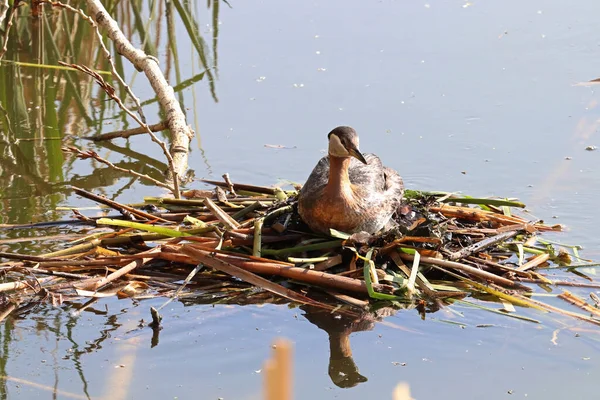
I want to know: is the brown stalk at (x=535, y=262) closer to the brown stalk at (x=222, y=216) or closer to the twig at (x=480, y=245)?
the twig at (x=480, y=245)

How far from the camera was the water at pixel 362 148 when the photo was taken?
443cm

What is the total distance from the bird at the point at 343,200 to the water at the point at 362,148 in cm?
69

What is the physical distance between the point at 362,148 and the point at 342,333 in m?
2.87

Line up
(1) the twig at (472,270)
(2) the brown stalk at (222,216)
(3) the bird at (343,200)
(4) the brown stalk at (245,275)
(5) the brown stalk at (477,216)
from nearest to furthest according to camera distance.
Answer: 1. (4) the brown stalk at (245,275)
2. (1) the twig at (472,270)
3. (3) the bird at (343,200)
4. (2) the brown stalk at (222,216)
5. (5) the brown stalk at (477,216)

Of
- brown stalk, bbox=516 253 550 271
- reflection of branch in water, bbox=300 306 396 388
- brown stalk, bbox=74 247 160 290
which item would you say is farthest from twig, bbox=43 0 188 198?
brown stalk, bbox=516 253 550 271

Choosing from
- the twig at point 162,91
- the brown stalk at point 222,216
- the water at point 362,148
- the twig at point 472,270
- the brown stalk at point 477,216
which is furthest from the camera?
the twig at point 162,91

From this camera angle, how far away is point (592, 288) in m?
5.36

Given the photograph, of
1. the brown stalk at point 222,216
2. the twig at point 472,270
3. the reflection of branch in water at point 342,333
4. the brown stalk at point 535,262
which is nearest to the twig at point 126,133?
the brown stalk at point 222,216

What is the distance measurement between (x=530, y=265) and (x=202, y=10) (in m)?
6.90

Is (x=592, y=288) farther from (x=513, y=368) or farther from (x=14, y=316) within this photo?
(x=14, y=316)

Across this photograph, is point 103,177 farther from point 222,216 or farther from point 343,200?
point 343,200

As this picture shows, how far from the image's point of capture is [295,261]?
17.2 feet

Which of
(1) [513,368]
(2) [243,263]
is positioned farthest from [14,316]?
(1) [513,368]

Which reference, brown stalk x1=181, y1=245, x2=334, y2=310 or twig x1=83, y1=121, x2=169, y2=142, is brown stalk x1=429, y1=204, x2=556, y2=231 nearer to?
brown stalk x1=181, y1=245, x2=334, y2=310
